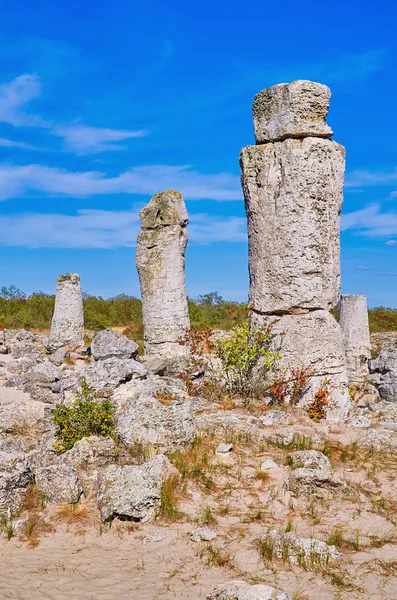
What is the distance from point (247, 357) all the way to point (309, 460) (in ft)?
11.2

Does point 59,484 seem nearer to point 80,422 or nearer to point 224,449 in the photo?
point 80,422

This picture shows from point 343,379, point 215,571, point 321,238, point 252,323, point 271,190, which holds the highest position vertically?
point 271,190

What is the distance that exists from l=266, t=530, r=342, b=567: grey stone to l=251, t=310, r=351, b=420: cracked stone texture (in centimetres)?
452

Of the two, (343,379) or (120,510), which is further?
(343,379)

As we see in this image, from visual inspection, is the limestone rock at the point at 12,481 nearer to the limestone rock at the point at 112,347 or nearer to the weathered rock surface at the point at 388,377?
the limestone rock at the point at 112,347

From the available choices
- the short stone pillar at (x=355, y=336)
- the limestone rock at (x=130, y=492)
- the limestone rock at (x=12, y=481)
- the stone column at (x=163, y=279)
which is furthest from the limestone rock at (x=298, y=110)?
the short stone pillar at (x=355, y=336)

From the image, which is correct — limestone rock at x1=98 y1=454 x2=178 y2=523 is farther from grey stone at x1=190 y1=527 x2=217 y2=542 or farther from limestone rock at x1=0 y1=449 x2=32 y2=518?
limestone rock at x1=0 y1=449 x2=32 y2=518

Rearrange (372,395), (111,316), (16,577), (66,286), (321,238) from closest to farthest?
(16,577) → (321,238) → (372,395) → (66,286) → (111,316)

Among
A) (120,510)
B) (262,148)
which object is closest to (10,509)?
(120,510)

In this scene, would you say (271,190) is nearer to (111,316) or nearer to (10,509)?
(10,509)

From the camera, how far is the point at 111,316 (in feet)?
90.6

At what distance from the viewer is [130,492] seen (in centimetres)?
518

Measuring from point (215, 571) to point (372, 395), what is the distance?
9973mm

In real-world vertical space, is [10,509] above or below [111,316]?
below
